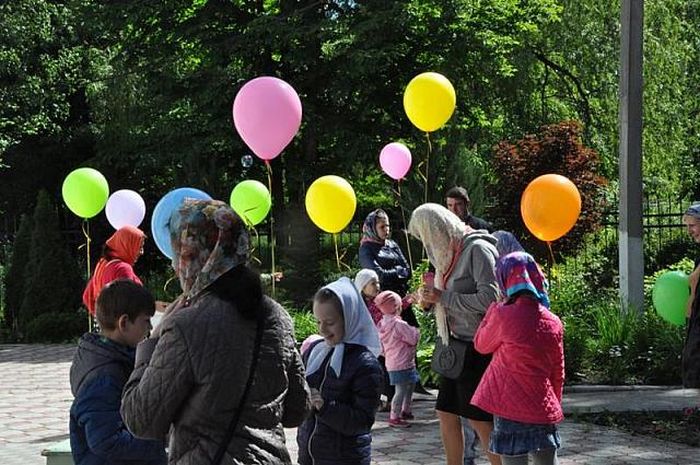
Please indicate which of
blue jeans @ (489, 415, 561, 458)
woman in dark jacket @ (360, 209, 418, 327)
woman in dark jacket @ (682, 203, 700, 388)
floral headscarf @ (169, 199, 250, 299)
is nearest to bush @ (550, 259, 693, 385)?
woman in dark jacket @ (360, 209, 418, 327)

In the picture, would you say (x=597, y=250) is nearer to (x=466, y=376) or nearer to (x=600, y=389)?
(x=600, y=389)

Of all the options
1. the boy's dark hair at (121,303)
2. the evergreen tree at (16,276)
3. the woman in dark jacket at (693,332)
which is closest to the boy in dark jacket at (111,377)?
the boy's dark hair at (121,303)

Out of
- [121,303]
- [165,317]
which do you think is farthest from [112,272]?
[165,317]

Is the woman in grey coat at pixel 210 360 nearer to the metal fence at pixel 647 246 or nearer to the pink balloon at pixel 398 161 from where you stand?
the pink balloon at pixel 398 161

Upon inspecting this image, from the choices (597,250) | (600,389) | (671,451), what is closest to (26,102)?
(597,250)

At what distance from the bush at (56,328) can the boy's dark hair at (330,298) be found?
14.5m

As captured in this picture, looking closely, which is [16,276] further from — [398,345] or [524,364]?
[524,364]

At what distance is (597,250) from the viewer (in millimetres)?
21234

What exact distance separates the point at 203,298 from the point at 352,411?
70.4 inches

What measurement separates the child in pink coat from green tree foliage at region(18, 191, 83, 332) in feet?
37.2

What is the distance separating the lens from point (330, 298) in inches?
204

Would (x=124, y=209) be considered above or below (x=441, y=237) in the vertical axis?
above

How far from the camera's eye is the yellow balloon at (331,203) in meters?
11.5

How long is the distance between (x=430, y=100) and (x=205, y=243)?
778 centimetres
